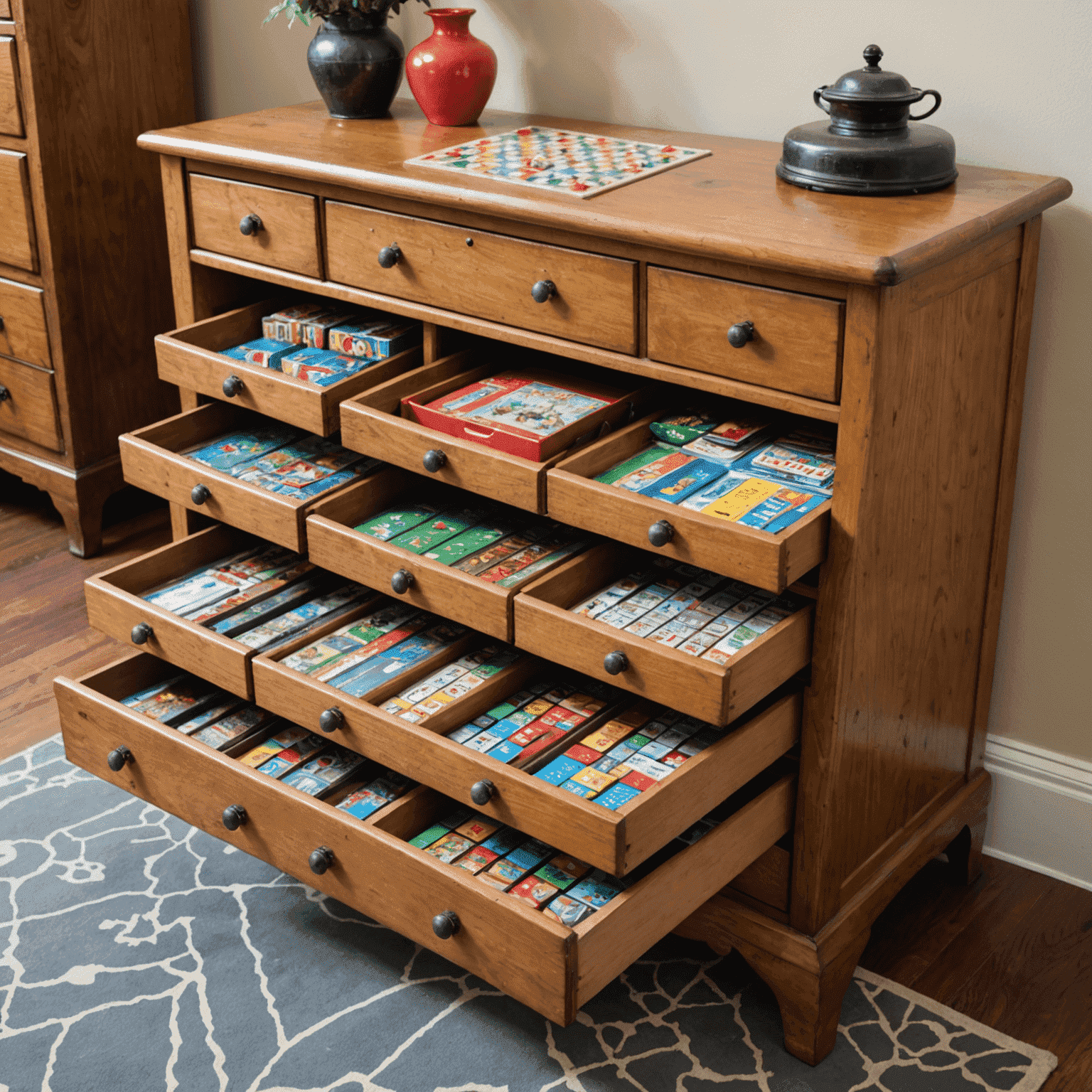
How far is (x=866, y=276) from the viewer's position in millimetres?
1371

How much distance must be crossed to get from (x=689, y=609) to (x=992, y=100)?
859 mm

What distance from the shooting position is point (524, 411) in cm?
178

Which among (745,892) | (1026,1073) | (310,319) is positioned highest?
(310,319)

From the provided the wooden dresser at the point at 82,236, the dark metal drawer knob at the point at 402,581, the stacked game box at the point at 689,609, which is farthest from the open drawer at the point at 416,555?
the wooden dresser at the point at 82,236

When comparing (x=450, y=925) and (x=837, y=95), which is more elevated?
(x=837, y=95)

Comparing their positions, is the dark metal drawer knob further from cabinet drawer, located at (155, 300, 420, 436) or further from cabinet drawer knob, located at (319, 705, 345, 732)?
cabinet drawer, located at (155, 300, 420, 436)

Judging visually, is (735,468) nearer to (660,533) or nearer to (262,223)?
(660,533)

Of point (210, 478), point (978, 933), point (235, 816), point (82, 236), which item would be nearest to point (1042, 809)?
point (978, 933)

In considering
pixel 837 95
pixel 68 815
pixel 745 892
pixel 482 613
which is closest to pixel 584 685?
pixel 482 613

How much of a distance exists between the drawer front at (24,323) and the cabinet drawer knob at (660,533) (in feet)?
6.02

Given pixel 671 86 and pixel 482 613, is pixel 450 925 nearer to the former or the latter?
pixel 482 613

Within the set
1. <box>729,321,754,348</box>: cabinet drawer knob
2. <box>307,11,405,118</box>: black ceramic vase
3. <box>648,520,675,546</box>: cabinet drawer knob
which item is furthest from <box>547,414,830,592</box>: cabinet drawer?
<box>307,11,405,118</box>: black ceramic vase

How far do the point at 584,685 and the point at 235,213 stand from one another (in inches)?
37.0

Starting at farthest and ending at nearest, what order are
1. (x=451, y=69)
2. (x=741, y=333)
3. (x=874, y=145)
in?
(x=451, y=69) < (x=874, y=145) < (x=741, y=333)
